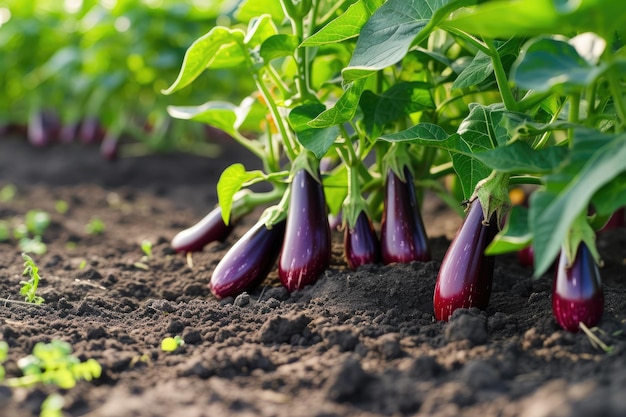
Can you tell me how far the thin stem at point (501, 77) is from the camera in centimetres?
153

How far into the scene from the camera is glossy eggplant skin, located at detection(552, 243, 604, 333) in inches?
55.3

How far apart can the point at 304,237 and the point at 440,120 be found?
557 mm

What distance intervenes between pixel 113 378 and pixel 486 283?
0.79 metres

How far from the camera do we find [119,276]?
216cm

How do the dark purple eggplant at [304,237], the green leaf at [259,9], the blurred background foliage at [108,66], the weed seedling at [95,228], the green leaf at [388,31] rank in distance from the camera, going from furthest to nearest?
1. the blurred background foliage at [108,66]
2. the weed seedling at [95,228]
3. the green leaf at [259,9]
4. the dark purple eggplant at [304,237]
5. the green leaf at [388,31]

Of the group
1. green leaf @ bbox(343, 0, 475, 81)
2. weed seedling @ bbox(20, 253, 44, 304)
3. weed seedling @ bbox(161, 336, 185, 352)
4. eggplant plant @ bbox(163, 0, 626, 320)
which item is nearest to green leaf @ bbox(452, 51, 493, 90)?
eggplant plant @ bbox(163, 0, 626, 320)

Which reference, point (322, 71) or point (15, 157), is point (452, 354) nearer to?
point (322, 71)

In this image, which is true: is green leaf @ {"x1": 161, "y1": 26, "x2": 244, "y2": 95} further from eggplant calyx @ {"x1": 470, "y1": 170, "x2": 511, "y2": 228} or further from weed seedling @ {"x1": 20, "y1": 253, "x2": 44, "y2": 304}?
eggplant calyx @ {"x1": 470, "y1": 170, "x2": 511, "y2": 228}

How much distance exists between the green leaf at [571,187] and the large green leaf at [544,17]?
7.4 inches

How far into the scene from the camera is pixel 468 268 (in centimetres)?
161

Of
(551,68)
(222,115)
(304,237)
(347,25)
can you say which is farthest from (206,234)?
(551,68)

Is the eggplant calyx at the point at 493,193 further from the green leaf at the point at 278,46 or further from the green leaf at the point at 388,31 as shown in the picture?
the green leaf at the point at 278,46

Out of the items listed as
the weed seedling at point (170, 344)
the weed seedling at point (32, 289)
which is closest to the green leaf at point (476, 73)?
the weed seedling at point (170, 344)

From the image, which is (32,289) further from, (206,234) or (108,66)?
(108,66)
